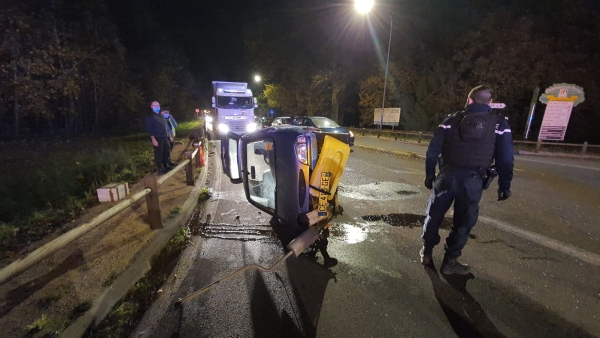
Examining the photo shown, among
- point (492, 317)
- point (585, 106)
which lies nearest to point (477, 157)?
point (492, 317)

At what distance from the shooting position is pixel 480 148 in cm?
291

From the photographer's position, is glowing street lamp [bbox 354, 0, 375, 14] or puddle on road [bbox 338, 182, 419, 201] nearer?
puddle on road [bbox 338, 182, 419, 201]

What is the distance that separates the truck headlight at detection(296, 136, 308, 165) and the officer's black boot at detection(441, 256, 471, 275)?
2.02m

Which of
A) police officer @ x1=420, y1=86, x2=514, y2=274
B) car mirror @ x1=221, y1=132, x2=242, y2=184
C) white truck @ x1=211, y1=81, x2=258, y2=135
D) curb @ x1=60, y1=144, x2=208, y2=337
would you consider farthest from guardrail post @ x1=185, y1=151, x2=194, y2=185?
white truck @ x1=211, y1=81, x2=258, y2=135

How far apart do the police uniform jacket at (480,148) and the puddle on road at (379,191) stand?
2974 mm

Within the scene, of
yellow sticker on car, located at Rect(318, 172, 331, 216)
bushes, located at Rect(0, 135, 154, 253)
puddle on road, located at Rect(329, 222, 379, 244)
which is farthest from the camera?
bushes, located at Rect(0, 135, 154, 253)

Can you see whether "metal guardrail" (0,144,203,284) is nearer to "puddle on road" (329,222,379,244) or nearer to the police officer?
"puddle on road" (329,222,379,244)

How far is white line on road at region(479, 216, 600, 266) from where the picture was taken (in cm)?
357

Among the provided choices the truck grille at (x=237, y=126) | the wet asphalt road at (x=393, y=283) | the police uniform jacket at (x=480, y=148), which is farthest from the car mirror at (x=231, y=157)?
the truck grille at (x=237, y=126)

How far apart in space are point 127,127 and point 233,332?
92.4ft

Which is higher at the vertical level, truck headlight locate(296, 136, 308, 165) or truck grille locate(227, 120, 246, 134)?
truck headlight locate(296, 136, 308, 165)

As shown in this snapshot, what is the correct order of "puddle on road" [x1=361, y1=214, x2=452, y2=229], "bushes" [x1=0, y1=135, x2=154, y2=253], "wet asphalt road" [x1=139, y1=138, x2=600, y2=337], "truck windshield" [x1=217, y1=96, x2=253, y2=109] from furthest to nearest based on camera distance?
"truck windshield" [x1=217, y1=96, x2=253, y2=109] → "puddle on road" [x1=361, y1=214, x2=452, y2=229] → "bushes" [x1=0, y1=135, x2=154, y2=253] → "wet asphalt road" [x1=139, y1=138, x2=600, y2=337]

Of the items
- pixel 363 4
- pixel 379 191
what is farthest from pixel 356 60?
pixel 379 191

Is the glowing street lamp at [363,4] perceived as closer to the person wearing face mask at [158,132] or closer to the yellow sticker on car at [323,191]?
the person wearing face mask at [158,132]
